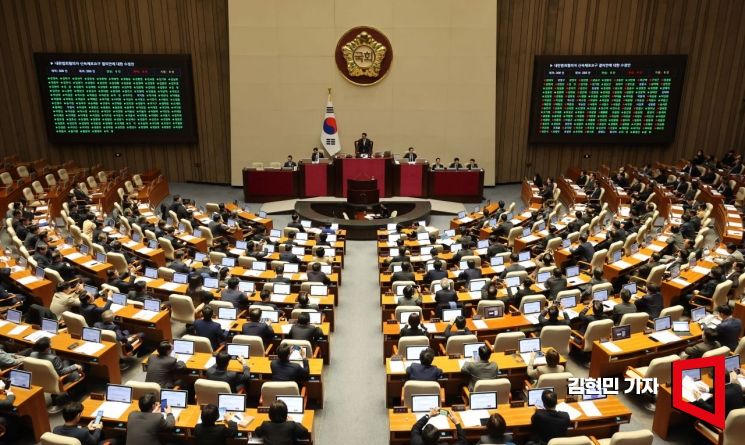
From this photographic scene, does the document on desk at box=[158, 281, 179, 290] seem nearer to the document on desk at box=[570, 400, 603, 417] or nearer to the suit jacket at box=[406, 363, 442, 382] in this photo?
the suit jacket at box=[406, 363, 442, 382]

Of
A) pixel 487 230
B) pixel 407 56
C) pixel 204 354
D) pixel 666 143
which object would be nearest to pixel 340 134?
pixel 407 56

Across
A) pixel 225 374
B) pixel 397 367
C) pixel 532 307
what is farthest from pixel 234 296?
pixel 532 307

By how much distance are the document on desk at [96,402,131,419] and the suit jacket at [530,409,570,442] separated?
4578 millimetres

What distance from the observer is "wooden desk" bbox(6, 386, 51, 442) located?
6582 millimetres

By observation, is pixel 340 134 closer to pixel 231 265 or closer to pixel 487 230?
pixel 487 230

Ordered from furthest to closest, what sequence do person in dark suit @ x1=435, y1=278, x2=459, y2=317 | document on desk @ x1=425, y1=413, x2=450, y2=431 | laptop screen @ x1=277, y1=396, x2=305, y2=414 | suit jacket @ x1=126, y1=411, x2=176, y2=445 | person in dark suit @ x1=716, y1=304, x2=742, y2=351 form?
person in dark suit @ x1=435, y1=278, x2=459, y2=317
person in dark suit @ x1=716, y1=304, x2=742, y2=351
laptop screen @ x1=277, y1=396, x2=305, y2=414
document on desk @ x1=425, y1=413, x2=450, y2=431
suit jacket @ x1=126, y1=411, x2=176, y2=445

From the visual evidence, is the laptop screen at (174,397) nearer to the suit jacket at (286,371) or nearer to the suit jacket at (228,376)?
the suit jacket at (228,376)

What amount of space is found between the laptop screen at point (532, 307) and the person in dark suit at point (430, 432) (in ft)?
11.0

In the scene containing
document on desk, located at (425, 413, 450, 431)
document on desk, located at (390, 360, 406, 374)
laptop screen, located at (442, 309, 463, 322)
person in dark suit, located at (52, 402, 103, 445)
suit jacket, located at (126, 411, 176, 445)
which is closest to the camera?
person in dark suit, located at (52, 402, 103, 445)

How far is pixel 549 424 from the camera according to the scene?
5.92 meters

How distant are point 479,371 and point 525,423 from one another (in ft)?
3.49

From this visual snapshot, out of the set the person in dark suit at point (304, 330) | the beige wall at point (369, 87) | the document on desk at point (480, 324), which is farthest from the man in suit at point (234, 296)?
the beige wall at point (369, 87)

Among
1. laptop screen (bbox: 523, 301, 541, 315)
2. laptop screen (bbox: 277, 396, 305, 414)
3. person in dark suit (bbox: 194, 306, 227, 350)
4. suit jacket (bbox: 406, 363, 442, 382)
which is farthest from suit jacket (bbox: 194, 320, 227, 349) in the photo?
laptop screen (bbox: 523, 301, 541, 315)

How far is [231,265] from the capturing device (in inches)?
468
